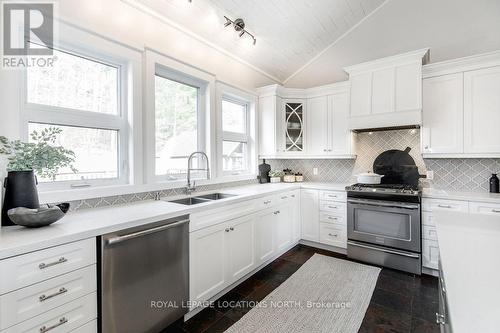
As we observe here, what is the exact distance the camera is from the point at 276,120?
3732 millimetres

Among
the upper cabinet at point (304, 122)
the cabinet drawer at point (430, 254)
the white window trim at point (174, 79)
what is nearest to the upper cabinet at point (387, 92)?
the upper cabinet at point (304, 122)

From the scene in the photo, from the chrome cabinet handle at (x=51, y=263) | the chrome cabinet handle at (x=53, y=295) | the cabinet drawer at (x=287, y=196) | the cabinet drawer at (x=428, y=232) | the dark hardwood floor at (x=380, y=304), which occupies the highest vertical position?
the cabinet drawer at (x=287, y=196)

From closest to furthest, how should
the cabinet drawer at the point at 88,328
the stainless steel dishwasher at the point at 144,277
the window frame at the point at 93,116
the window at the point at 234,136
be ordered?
1. the cabinet drawer at the point at 88,328
2. the stainless steel dishwasher at the point at 144,277
3. the window frame at the point at 93,116
4. the window at the point at 234,136

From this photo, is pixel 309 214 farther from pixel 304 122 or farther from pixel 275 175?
pixel 304 122

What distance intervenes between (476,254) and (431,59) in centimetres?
313

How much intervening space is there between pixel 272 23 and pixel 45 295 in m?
3.28

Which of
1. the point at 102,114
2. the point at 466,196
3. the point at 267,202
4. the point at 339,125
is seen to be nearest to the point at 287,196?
the point at 267,202

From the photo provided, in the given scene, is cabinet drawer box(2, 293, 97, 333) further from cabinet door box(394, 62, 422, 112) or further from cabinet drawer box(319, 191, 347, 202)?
cabinet door box(394, 62, 422, 112)

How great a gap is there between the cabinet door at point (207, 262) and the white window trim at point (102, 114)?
2.77 feet

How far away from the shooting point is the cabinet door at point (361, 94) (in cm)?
318

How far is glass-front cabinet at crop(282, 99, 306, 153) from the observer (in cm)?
389

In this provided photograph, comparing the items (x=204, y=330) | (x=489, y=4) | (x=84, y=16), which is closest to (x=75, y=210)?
(x=204, y=330)

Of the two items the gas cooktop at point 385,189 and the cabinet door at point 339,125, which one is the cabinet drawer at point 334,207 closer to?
the gas cooktop at point 385,189

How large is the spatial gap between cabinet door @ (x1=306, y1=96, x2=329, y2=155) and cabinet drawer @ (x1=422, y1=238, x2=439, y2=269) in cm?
170
